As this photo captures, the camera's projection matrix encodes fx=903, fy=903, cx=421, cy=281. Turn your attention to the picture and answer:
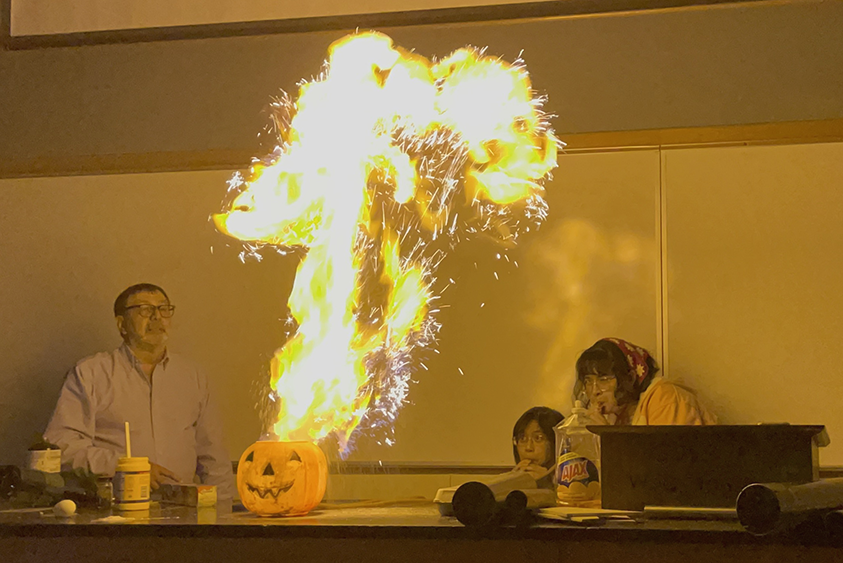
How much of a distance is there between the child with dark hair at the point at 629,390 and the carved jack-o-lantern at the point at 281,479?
124cm

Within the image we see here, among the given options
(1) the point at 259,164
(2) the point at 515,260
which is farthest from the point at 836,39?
(1) the point at 259,164

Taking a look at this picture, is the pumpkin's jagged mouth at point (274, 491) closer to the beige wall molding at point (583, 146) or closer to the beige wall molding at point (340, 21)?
the beige wall molding at point (583, 146)

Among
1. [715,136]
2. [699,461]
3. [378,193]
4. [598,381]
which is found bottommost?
[699,461]

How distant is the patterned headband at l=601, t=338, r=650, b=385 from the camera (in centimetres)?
300

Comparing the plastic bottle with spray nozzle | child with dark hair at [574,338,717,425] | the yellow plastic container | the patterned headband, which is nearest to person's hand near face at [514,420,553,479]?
child with dark hair at [574,338,717,425]

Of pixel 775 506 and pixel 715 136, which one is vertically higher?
pixel 715 136

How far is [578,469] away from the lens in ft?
5.81

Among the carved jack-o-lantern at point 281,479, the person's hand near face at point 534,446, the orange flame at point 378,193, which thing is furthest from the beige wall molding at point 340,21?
the carved jack-o-lantern at point 281,479

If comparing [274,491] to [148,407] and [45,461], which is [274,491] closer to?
Answer: [45,461]

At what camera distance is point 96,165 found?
10.8 ft

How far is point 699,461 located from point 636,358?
4.84 ft

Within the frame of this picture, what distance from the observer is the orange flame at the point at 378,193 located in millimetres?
2971

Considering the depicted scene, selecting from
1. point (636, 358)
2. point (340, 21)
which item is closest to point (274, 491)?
point (636, 358)

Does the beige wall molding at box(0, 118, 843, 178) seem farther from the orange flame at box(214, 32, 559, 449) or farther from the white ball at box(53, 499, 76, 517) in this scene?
the white ball at box(53, 499, 76, 517)
